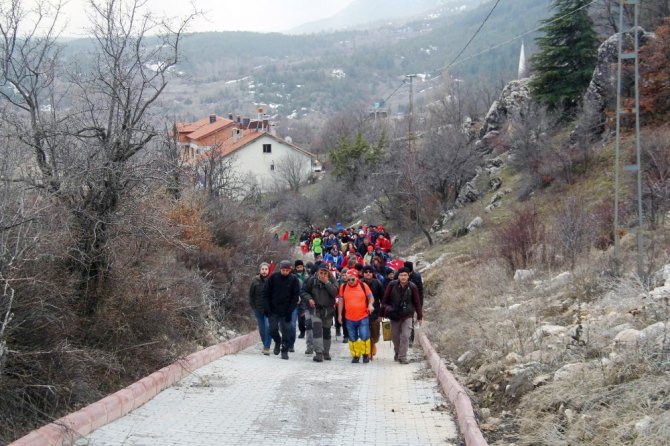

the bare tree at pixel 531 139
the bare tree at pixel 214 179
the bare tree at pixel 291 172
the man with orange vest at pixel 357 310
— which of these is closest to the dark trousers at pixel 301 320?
the man with orange vest at pixel 357 310

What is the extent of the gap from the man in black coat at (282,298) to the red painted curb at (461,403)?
8.94ft

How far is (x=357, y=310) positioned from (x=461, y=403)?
15.7 ft

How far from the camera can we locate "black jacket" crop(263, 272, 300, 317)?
13570 millimetres

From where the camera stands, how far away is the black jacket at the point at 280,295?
13.6 m

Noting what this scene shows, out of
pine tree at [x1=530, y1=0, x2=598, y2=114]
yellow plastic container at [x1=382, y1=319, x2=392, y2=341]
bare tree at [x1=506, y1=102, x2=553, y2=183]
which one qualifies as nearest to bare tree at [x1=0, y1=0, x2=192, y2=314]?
yellow plastic container at [x1=382, y1=319, x2=392, y2=341]

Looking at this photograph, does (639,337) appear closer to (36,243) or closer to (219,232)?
(36,243)

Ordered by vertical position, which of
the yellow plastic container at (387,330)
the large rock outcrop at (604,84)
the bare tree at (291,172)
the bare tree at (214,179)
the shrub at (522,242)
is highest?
the large rock outcrop at (604,84)

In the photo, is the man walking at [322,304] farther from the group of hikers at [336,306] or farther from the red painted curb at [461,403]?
the red painted curb at [461,403]

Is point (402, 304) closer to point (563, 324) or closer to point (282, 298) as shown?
point (282, 298)

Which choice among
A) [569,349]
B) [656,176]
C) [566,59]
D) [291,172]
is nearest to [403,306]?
[569,349]

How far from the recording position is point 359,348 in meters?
13.6

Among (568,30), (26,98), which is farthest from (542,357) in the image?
(568,30)

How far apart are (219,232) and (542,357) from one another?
41.1 ft

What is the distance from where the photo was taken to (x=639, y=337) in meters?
7.95
